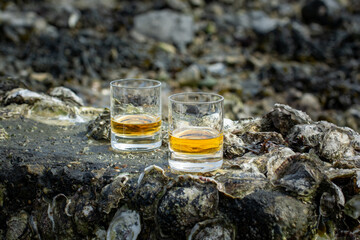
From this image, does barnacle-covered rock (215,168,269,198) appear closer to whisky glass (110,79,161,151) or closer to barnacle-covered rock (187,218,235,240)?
barnacle-covered rock (187,218,235,240)

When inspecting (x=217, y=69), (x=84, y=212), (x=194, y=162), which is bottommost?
(x=217, y=69)

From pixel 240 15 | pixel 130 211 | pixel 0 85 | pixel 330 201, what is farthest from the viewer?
pixel 240 15

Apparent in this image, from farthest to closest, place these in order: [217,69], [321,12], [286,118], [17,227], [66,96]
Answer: [321,12] → [217,69] → [66,96] → [286,118] → [17,227]

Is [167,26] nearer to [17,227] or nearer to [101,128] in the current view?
[101,128]

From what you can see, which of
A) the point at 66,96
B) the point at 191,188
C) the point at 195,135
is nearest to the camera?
the point at 191,188

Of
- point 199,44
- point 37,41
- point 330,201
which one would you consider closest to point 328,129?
point 330,201

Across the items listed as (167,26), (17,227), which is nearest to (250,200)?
(17,227)

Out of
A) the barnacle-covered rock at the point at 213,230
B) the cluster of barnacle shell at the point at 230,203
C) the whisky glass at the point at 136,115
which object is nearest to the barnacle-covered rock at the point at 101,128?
the whisky glass at the point at 136,115

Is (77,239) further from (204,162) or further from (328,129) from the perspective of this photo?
(328,129)
